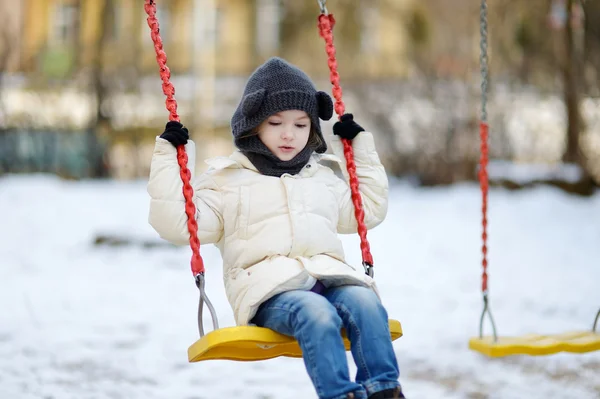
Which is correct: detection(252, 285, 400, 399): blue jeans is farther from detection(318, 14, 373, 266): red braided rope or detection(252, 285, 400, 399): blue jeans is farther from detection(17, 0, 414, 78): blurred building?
detection(17, 0, 414, 78): blurred building

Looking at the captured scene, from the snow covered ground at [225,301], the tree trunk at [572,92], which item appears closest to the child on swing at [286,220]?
the snow covered ground at [225,301]

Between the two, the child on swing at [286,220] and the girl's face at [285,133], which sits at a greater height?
the girl's face at [285,133]

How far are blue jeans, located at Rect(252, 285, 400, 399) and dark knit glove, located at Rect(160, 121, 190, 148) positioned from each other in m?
0.64

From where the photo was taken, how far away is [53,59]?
523 inches

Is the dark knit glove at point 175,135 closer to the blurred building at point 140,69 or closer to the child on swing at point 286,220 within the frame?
the child on swing at point 286,220

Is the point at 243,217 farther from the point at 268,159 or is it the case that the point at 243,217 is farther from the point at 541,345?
the point at 541,345

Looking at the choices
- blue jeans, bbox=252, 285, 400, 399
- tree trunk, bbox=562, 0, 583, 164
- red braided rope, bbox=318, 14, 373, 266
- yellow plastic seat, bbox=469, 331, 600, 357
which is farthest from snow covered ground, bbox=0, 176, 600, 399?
blue jeans, bbox=252, 285, 400, 399

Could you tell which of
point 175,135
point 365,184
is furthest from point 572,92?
point 175,135

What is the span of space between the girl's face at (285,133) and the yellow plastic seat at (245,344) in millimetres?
686

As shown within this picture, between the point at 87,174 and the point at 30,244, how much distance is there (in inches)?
149

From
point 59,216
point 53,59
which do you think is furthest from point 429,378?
point 53,59

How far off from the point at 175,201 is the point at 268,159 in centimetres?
41

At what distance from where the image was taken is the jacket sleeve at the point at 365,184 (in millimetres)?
3213

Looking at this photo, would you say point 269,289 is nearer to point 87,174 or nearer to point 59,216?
point 59,216
